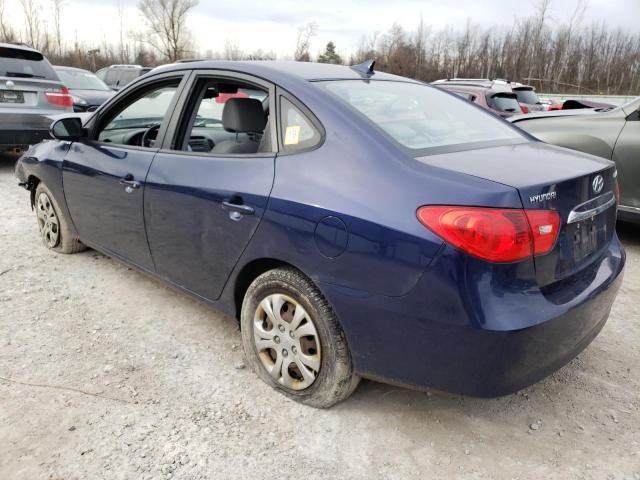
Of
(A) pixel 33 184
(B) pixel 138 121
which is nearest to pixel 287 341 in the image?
(B) pixel 138 121

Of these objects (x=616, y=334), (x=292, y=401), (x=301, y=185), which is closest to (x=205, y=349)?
(x=292, y=401)

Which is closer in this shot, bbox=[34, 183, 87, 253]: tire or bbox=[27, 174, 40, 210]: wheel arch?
bbox=[34, 183, 87, 253]: tire

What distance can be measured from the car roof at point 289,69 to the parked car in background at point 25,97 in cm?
536

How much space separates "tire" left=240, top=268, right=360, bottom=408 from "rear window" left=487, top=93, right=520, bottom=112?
8.40 meters

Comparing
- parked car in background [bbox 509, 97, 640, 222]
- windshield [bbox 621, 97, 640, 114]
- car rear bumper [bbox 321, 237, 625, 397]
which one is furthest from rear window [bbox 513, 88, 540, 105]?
car rear bumper [bbox 321, 237, 625, 397]

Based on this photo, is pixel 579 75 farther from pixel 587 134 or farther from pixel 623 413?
pixel 623 413

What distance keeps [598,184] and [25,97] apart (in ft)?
25.4

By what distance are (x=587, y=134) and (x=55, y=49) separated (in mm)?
40962

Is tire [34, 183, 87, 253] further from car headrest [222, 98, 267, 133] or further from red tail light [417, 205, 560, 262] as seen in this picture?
red tail light [417, 205, 560, 262]

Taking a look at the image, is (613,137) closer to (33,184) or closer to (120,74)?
(33,184)

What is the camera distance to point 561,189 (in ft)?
6.75

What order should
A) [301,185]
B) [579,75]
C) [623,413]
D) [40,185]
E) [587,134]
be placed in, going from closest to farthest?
[301,185], [623,413], [40,185], [587,134], [579,75]

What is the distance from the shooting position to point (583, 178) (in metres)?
2.18

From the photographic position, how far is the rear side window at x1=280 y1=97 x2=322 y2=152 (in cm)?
237
